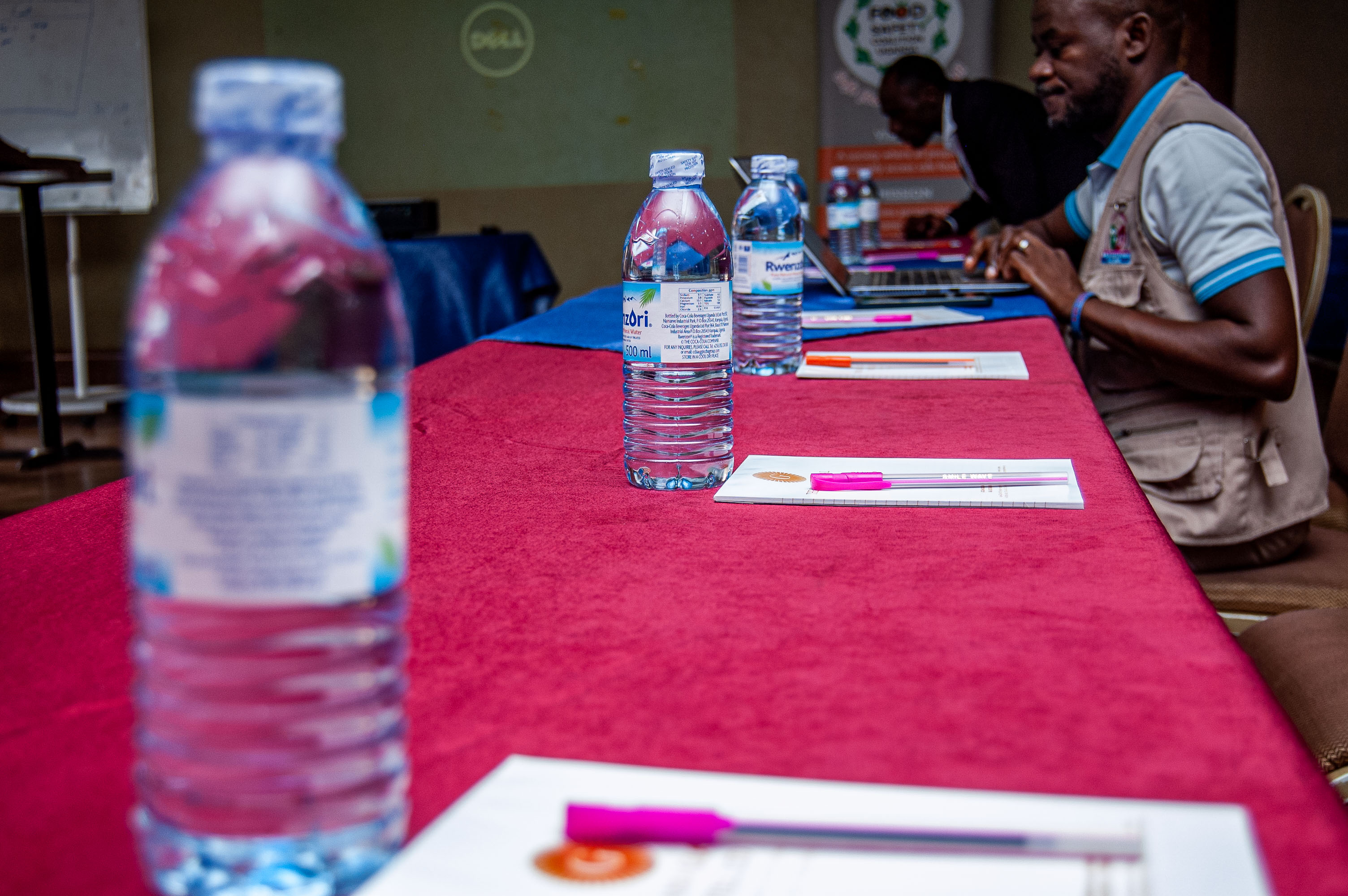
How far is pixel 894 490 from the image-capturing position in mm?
905

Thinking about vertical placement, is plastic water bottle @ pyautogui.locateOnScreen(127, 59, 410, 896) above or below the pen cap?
above

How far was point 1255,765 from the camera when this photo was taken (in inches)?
18.6

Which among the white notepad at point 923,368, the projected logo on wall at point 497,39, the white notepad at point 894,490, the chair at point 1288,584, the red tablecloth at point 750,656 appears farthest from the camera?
the projected logo on wall at point 497,39

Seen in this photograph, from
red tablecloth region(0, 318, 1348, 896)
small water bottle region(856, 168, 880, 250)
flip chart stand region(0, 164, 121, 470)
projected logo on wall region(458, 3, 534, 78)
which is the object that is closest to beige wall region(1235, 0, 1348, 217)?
small water bottle region(856, 168, 880, 250)

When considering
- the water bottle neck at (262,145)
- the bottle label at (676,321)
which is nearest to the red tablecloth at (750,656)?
the bottle label at (676,321)

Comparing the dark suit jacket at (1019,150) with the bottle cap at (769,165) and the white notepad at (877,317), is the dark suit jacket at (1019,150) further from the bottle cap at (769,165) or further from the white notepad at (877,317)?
the bottle cap at (769,165)

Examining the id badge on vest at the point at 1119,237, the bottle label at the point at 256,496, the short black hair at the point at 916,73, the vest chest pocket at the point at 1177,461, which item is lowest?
the vest chest pocket at the point at 1177,461

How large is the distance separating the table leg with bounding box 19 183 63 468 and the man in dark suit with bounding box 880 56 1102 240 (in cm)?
320

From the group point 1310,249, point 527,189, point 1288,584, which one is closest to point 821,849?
point 1288,584

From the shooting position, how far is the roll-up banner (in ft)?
18.6

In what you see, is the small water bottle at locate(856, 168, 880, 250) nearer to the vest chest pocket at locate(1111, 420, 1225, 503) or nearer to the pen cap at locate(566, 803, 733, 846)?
the vest chest pocket at locate(1111, 420, 1225, 503)

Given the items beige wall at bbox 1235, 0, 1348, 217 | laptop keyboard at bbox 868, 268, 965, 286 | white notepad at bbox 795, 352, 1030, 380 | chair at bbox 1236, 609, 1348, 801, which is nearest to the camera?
chair at bbox 1236, 609, 1348, 801

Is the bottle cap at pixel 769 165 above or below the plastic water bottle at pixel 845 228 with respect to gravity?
above

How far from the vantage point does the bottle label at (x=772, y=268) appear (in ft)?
4.86
